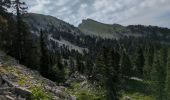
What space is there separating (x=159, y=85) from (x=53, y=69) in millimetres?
24082

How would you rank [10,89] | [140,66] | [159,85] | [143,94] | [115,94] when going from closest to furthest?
[10,89], [115,94], [159,85], [143,94], [140,66]

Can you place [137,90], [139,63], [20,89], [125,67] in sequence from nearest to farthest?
[20,89]
[137,90]
[125,67]
[139,63]

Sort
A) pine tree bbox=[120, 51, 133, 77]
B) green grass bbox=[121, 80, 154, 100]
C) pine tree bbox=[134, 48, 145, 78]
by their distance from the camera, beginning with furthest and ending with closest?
pine tree bbox=[134, 48, 145, 78] < pine tree bbox=[120, 51, 133, 77] < green grass bbox=[121, 80, 154, 100]

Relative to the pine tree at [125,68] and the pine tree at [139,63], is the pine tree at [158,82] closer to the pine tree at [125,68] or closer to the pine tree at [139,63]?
the pine tree at [125,68]

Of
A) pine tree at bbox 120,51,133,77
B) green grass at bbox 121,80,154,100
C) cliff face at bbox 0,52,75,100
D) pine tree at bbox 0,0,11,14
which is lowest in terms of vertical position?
green grass at bbox 121,80,154,100

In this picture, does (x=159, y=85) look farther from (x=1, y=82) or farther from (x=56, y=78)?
(x=1, y=82)

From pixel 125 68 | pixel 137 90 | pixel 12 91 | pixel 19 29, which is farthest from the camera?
pixel 125 68

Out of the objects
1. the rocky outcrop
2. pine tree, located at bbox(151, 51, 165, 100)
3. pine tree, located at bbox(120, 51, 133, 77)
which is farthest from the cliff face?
pine tree, located at bbox(120, 51, 133, 77)

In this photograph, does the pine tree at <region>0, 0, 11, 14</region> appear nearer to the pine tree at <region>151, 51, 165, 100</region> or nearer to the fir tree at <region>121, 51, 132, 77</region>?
the pine tree at <region>151, 51, 165, 100</region>

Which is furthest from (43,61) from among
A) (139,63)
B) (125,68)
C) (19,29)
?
(139,63)

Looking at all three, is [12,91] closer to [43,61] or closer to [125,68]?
[43,61]

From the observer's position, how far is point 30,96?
33.5 metres

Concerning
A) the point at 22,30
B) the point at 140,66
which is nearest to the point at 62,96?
the point at 22,30

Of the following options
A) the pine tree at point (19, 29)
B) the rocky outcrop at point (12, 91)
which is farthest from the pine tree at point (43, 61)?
the rocky outcrop at point (12, 91)
